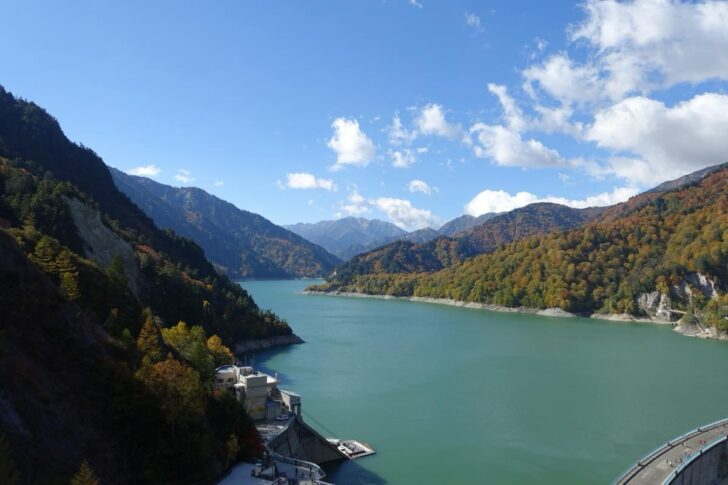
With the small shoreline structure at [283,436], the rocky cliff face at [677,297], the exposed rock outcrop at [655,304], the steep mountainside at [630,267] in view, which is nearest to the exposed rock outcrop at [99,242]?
the small shoreline structure at [283,436]

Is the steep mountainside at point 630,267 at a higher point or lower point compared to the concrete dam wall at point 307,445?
higher

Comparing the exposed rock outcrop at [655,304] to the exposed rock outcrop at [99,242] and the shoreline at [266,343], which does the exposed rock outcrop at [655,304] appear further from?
the exposed rock outcrop at [99,242]

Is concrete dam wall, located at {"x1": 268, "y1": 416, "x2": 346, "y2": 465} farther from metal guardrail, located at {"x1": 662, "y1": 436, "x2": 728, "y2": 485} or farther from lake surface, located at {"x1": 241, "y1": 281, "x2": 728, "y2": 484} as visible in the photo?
metal guardrail, located at {"x1": 662, "y1": 436, "x2": 728, "y2": 485}

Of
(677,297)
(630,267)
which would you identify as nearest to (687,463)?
(677,297)

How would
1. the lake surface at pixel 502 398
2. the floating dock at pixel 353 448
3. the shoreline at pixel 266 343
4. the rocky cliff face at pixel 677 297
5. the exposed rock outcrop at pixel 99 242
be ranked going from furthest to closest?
the rocky cliff face at pixel 677 297 < the shoreline at pixel 266 343 < the exposed rock outcrop at pixel 99 242 < the floating dock at pixel 353 448 < the lake surface at pixel 502 398

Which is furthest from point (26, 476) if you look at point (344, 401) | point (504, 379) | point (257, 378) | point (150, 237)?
point (150, 237)

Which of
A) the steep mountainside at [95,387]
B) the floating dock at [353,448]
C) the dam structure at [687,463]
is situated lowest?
the floating dock at [353,448]
